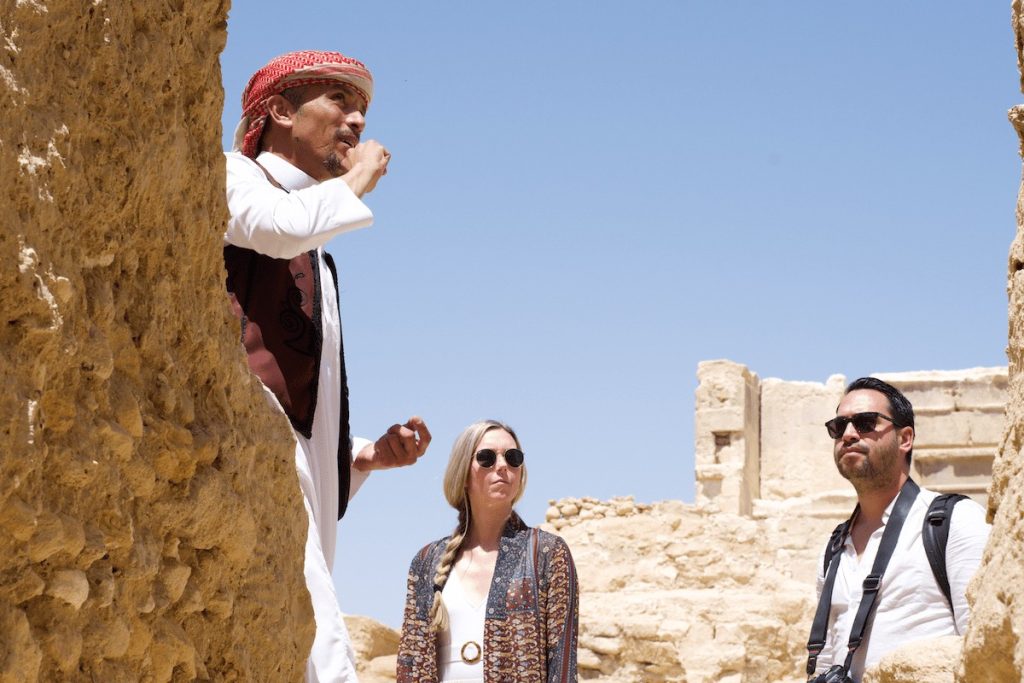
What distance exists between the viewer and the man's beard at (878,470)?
4566 millimetres

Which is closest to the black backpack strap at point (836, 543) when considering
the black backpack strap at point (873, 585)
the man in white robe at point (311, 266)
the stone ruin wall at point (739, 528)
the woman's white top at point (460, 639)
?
the black backpack strap at point (873, 585)

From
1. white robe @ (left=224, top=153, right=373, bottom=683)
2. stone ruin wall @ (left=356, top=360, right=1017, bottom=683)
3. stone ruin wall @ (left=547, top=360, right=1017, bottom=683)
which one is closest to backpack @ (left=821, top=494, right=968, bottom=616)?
white robe @ (left=224, top=153, right=373, bottom=683)

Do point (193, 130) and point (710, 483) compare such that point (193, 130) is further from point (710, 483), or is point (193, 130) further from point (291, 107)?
point (710, 483)

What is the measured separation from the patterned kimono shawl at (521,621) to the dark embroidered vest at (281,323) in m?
1.75

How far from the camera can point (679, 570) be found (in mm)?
13773

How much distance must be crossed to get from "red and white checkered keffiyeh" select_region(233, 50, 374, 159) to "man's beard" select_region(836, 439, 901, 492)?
204 centimetres

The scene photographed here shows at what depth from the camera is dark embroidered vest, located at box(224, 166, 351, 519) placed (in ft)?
10.9

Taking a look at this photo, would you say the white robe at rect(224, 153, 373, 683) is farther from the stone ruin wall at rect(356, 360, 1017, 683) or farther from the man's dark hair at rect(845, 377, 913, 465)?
the stone ruin wall at rect(356, 360, 1017, 683)

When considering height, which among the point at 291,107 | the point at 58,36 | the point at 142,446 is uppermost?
the point at 291,107

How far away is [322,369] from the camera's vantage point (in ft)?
11.5

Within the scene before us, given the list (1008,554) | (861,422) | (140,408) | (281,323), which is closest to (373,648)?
(861,422)

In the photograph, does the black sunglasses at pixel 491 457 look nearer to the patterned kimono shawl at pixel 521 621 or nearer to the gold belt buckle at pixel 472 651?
the patterned kimono shawl at pixel 521 621

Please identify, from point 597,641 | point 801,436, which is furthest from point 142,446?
point 801,436

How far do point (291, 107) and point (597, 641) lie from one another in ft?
27.9
